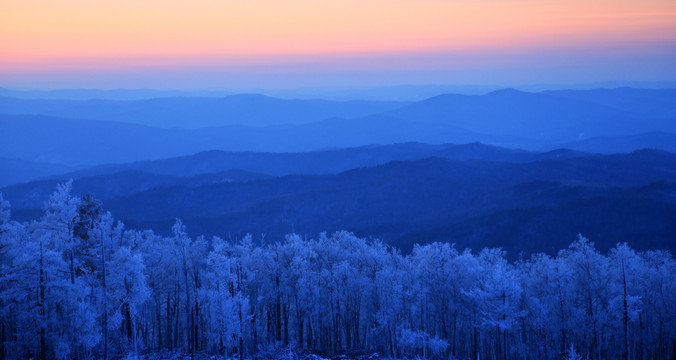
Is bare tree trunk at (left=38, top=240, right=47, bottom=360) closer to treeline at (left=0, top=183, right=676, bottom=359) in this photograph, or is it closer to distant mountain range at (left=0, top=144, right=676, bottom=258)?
treeline at (left=0, top=183, right=676, bottom=359)

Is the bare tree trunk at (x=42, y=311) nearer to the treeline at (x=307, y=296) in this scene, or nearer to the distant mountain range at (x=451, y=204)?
the treeline at (x=307, y=296)

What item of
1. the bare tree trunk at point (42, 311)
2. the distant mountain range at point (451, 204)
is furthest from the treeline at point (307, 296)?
the distant mountain range at point (451, 204)

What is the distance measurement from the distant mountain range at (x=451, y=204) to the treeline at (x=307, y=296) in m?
55.7

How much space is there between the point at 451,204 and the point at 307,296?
104 m

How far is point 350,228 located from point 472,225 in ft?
105

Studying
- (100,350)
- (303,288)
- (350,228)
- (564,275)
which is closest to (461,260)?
(564,275)

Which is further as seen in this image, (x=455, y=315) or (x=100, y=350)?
(x=455, y=315)

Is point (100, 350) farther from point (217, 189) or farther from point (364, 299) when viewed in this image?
point (217, 189)

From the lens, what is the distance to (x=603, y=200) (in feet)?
405

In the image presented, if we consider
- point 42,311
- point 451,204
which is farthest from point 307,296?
point 451,204

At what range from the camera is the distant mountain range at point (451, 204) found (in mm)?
115375

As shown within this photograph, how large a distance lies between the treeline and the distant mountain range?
55742 mm

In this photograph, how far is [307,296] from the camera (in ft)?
177

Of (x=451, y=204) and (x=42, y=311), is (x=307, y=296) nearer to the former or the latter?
(x=42, y=311)
